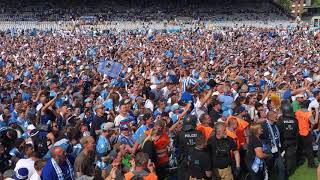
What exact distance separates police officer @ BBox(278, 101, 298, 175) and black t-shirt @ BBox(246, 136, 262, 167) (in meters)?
1.26

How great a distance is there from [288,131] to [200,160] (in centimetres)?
237

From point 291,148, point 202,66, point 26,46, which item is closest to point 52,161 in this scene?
point 291,148

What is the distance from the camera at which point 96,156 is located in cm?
702

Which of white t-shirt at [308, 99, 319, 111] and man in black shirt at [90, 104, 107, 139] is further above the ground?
white t-shirt at [308, 99, 319, 111]

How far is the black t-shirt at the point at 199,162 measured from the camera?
21.3ft

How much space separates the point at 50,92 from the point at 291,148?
5.37m

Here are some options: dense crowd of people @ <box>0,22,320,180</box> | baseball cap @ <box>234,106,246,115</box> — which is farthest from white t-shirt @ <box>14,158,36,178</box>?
baseball cap @ <box>234,106,246,115</box>

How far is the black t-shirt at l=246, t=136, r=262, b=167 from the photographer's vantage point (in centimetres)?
698

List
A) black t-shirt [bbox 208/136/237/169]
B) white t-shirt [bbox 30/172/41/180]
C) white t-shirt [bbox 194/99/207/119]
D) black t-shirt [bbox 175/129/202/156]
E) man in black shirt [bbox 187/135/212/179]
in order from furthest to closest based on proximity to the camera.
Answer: white t-shirt [bbox 194/99/207/119]
black t-shirt [bbox 175/129/202/156]
black t-shirt [bbox 208/136/237/169]
man in black shirt [bbox 187/135/212/179]
white t-shirt [bbox 30/172/41/180]

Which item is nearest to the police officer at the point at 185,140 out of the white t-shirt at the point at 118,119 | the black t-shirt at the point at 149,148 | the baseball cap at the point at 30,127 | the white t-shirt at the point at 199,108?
the black t-shirt at the point at 149,148

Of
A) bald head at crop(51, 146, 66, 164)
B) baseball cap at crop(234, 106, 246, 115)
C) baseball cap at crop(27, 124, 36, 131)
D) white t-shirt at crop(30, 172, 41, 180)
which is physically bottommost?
baseball cap at crop(27, 124, 36, 131)

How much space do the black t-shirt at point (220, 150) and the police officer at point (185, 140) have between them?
8.5 inches

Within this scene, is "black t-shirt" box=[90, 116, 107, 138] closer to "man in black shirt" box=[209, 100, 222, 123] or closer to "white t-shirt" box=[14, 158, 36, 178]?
"man in black shirt" box=[209, 100, 222, 123]

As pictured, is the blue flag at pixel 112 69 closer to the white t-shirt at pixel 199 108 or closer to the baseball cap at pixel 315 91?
the white t-shirt at pixel 199 108
